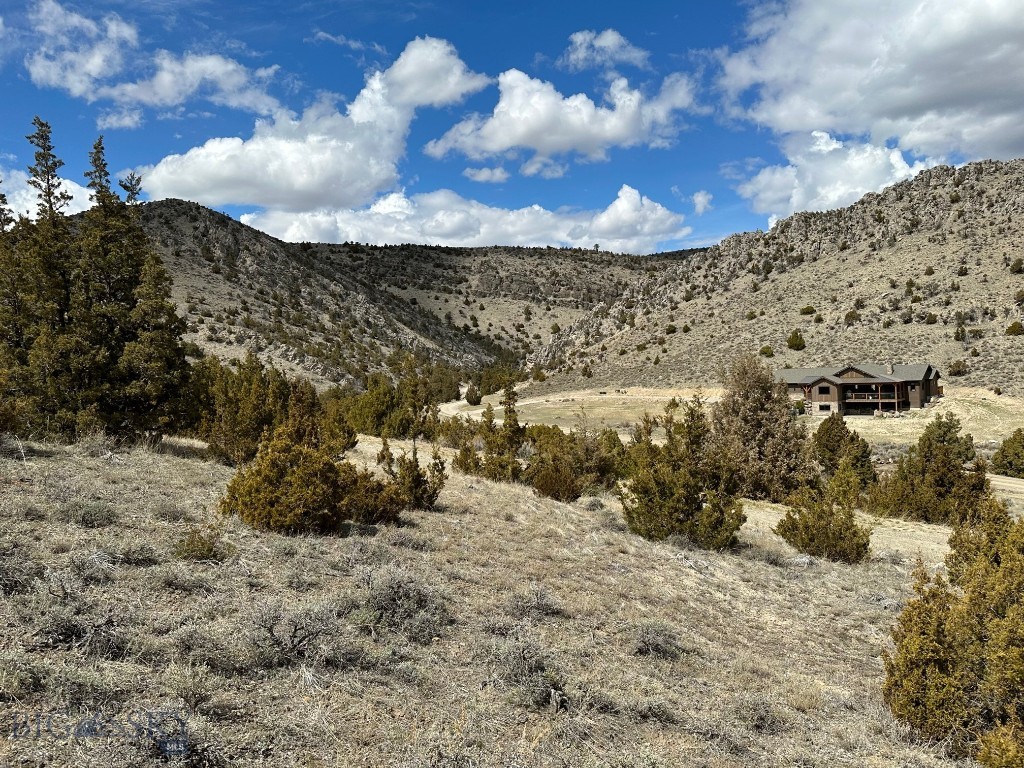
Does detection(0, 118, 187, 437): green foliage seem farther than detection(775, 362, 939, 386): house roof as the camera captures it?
No

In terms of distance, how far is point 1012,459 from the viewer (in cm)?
3016

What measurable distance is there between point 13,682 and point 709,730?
5.33 metres

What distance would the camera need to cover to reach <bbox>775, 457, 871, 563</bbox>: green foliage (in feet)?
43.6

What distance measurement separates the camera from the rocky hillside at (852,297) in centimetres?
5519

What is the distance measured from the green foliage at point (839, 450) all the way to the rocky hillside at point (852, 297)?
25602 millimetres

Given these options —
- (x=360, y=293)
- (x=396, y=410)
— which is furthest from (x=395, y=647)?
(x=360, y=293)

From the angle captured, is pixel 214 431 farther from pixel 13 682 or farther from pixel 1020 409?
pixel 1020 409

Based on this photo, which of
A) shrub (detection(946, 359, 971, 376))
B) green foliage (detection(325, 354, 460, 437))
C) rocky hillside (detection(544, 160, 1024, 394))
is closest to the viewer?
green foliage (detection(325, 354, 460, 437))

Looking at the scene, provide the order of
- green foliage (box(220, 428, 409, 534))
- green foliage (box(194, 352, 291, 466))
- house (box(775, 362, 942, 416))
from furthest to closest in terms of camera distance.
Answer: house (box(775, 362, 942, 416)) < green foliage (box(194, 352, 291, 466)) < green foliage (box(220, 428, 409, 534))

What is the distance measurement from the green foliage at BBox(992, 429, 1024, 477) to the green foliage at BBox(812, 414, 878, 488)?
9.26m

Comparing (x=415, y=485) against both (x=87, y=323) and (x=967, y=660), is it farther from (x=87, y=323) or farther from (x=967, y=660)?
(x=967, y=660)

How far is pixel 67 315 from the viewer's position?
45.4 feet

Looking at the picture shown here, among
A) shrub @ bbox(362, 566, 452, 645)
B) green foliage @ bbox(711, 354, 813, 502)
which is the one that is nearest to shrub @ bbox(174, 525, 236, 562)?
shrub @ bbox(362, 566, 452, 645)

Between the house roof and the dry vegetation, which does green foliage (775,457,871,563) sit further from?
the house roof
